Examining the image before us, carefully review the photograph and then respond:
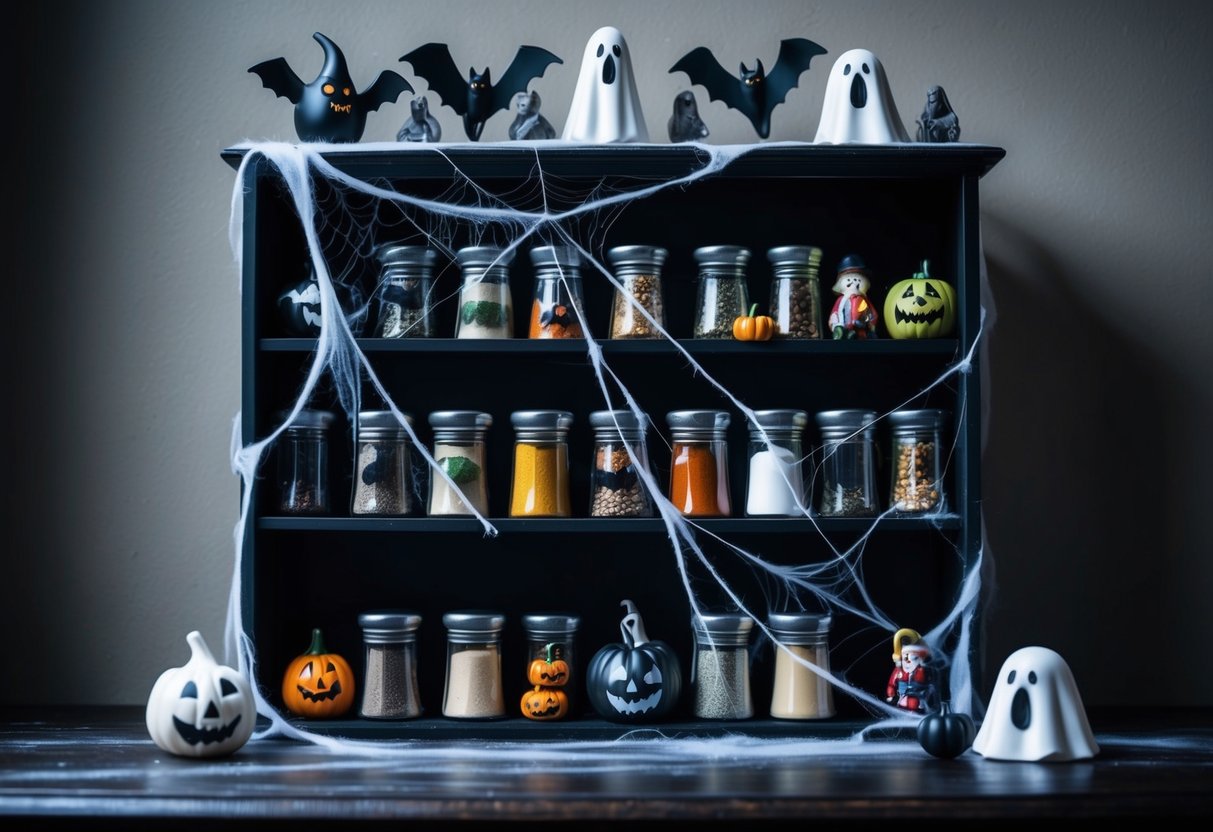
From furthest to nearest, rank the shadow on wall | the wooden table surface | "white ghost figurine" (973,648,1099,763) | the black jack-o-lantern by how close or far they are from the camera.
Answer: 1. the shadow on wall
2. the black jack-o-lantern
3. "white ghost figurine" (973,648,1099,763)
4. the wooden table surface

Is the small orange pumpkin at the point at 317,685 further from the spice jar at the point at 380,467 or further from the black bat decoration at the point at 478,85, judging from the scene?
the black bat decoration at the point at 478,85

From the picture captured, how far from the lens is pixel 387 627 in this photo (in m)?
1.49

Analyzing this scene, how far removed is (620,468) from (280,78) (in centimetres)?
72

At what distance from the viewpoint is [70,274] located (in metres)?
1.73

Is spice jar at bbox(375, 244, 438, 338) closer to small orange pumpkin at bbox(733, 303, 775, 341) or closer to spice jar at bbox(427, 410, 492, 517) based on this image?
spice jar at bbox(427, 410, 492, 517)

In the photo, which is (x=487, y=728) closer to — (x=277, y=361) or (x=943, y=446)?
(x=277, y=361)

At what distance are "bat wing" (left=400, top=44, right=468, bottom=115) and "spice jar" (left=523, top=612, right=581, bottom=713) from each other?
73cm

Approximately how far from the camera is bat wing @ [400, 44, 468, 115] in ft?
5.00

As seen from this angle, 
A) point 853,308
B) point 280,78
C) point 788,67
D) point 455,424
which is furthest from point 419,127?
point 853,308

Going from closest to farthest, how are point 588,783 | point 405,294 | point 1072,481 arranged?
point 588,783 → point 405,294 → point 1072,481

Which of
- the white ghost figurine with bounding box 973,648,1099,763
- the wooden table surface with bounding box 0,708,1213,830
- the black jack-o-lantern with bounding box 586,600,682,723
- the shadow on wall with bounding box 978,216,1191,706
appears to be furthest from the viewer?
the shadow on wall with bounding box 978,216,1191,706

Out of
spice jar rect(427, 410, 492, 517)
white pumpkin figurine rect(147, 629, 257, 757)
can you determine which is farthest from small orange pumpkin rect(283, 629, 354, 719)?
spice jar rect(427, 410, 492, 517)

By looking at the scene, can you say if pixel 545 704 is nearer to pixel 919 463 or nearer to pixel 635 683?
pixel 635 683

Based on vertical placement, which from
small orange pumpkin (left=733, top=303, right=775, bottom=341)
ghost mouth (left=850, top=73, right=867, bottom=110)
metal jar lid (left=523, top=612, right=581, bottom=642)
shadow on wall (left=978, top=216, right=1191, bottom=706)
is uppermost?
ghost mouth (left=850, top=73, right=867, bottom=110)
